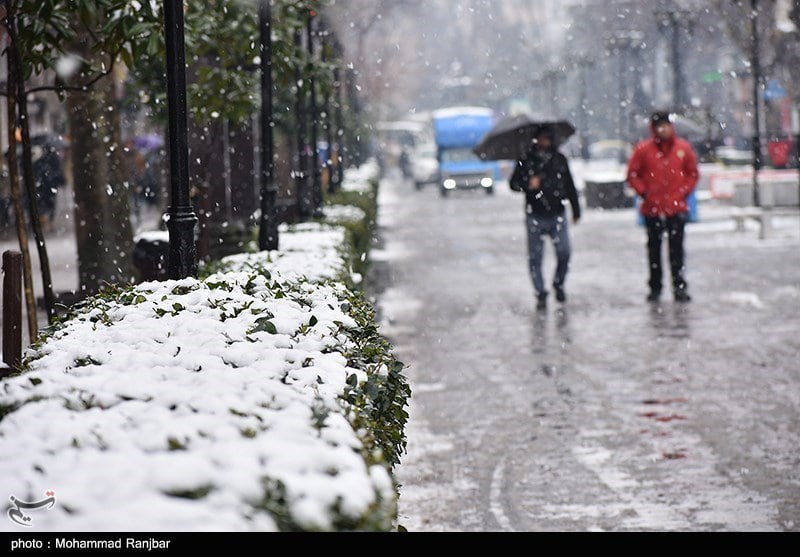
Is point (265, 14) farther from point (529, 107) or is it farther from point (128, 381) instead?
point (529, 107)

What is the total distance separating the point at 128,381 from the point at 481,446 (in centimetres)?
497

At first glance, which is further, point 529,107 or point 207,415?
point 529,107

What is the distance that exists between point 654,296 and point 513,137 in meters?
5.88

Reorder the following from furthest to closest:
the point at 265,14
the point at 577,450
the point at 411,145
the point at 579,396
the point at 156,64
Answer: the point at 411,145 → the point at 156,64 → the point at 265,14 → the point at 579,396 → the point at 577,450

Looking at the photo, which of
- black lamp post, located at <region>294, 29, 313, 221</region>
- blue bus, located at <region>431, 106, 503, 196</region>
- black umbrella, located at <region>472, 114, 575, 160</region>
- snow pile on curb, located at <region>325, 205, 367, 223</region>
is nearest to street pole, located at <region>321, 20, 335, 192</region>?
black lamp post, located at <region>294, 29, 313, 221</region>

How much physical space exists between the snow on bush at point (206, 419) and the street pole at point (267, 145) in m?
6.00

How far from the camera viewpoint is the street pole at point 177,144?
727cm

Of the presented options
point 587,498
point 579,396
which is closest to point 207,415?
point 587,498

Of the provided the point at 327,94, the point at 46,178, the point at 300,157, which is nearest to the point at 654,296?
the point at 300,157

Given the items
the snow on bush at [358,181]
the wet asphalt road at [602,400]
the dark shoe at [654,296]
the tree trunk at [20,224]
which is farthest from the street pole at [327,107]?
the tree trunk at [20,224]

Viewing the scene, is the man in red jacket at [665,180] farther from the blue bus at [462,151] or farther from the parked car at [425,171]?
the parked car at [425,171]

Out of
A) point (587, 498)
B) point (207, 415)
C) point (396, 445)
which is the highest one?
point (207, 415)

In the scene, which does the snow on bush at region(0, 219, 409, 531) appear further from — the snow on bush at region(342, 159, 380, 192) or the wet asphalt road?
the snow on bush at region(342, 159, 380, 192)

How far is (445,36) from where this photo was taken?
14938cm
